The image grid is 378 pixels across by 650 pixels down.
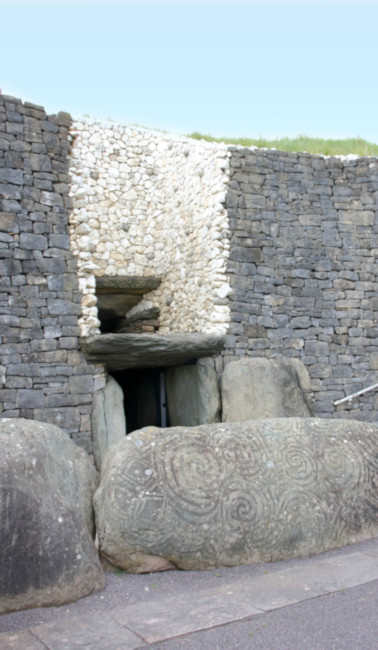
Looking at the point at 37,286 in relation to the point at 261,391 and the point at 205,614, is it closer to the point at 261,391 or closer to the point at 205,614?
the point at 261,391

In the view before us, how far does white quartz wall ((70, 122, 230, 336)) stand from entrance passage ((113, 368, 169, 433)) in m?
0.91

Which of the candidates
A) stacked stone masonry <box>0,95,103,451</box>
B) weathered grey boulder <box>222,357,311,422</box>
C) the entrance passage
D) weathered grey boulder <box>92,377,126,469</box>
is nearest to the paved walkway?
weathered grey boulder <box>222,357,311,422</box>

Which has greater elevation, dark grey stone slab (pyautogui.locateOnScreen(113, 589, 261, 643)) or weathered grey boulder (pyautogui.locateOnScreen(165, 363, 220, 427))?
weathered grey boulder (pyautogui.locateOnScreen(165, 363, 220, 427))

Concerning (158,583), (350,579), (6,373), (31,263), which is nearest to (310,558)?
(350,579)

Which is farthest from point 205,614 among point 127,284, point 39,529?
point 127,284

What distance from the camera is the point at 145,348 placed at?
748 centimetres

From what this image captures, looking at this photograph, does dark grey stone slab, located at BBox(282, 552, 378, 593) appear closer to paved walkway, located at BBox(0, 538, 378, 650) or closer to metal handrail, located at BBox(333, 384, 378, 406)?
paved walkway, located at BBox(0, 538, 378, 650)

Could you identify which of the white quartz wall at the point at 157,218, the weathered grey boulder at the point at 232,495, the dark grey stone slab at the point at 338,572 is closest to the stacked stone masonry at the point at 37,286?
the white quartz wall at the point at 157,218

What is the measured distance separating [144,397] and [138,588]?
612 cm

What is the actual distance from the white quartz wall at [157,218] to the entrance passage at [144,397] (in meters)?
0.91

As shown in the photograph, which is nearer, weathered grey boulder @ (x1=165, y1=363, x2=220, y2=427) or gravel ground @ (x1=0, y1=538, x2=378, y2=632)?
gravel ground @ (x1=0, y1=538, x2=378, y2=632)

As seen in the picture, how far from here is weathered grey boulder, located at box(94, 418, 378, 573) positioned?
13.7 feet

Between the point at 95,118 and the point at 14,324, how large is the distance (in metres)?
3.49

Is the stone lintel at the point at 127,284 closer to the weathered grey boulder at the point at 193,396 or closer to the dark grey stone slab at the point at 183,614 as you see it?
the weathered grey boulder at the point at 193,396
